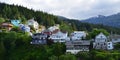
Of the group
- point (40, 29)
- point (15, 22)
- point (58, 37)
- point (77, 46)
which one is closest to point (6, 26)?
point (15, 22)

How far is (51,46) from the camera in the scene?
67562mm

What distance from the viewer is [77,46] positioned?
219 feet

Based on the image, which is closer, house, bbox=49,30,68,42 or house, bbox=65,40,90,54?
house, bbox=65,40,90,54

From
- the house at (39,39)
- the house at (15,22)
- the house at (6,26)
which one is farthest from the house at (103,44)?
the house at (15,22)

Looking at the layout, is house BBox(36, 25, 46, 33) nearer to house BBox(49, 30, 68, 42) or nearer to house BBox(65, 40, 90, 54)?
house BBox(49, 30, 68, 42)

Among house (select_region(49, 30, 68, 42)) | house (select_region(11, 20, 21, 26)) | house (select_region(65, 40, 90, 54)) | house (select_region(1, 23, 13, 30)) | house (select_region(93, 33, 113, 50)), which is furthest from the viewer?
house (select_region(11, 20, 21, 26))

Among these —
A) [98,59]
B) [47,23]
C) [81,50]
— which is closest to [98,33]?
[81,50]

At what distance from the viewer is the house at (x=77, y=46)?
65.4 metres

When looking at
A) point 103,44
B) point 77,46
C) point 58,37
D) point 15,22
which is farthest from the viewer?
point 15,22

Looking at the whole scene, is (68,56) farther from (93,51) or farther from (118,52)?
(118,52)

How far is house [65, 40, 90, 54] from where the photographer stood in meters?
65.4

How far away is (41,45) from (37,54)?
4.64m

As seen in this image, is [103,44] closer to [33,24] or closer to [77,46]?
[77,46]

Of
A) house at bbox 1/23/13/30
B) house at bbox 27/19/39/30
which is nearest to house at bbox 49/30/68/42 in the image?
house at bbox 1/23/13/30
